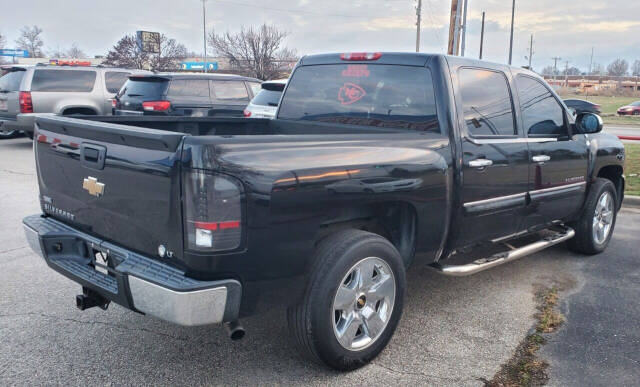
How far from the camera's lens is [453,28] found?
18359mm

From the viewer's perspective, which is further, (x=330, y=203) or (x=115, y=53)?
(x=115, y=53)

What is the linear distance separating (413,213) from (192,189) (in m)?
1.54

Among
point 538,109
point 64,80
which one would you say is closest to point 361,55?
point 538,109

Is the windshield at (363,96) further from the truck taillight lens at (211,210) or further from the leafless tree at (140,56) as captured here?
the leafless tree at (140,56)

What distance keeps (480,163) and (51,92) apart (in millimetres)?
11667

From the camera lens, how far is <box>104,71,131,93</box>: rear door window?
45.2 feet

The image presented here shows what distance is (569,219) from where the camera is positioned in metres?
5.34

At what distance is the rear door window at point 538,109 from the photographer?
4.59m

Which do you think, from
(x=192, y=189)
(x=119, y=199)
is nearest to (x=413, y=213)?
(x=192, y=189)

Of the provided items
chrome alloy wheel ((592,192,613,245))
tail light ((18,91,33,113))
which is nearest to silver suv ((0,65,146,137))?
tail light ((18,91,33,113))

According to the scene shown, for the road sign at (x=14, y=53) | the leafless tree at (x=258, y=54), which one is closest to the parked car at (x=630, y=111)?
the leafless tree at (x=258, y=54)

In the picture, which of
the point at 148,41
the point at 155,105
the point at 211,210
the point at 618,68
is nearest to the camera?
the point at 211,210

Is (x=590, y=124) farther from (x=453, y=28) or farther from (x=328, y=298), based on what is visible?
(x=453, y=28)

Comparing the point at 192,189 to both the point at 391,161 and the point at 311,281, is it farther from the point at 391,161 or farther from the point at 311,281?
the point at 391,161
